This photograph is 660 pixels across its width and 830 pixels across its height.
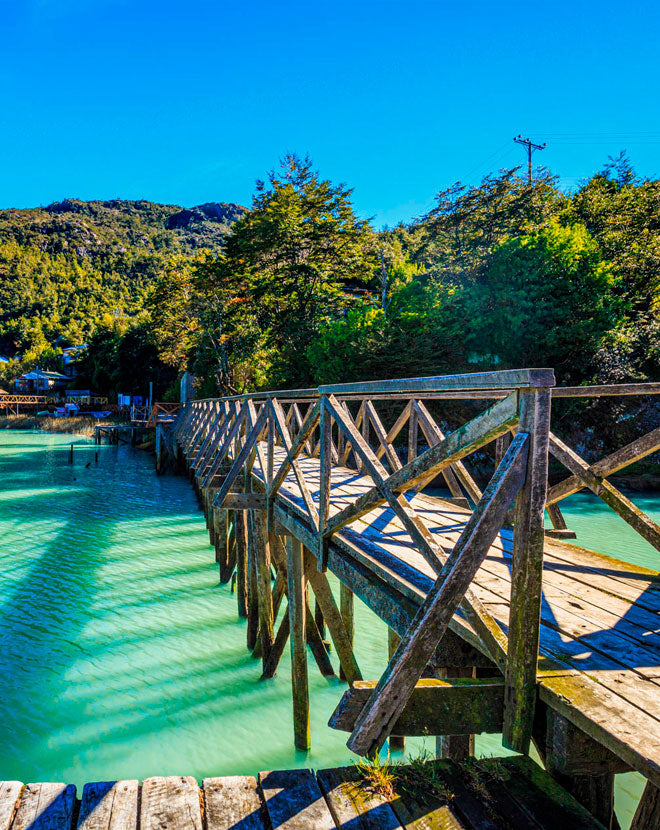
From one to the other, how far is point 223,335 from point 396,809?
26.4m

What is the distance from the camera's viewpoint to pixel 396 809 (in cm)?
171

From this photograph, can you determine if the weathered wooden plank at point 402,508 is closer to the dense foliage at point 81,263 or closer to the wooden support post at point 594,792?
the wooden support post at point 594,792

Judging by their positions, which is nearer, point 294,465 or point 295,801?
point 295,801

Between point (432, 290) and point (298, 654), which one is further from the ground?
point (432, 290)

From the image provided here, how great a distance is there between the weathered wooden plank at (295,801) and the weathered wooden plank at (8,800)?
875 millimetres

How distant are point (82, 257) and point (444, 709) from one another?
5867 inches

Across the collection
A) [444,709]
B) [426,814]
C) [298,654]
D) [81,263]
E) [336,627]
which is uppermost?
[81,263]

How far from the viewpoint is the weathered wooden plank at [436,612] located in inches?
65.2

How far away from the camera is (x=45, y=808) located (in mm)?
1812

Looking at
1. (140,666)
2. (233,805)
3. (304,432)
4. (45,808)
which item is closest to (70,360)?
(140,666)

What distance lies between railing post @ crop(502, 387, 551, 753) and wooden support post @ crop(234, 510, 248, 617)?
6198 mm

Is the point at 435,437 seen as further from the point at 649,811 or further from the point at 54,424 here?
the point at 54,424

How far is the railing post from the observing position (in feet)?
5.46

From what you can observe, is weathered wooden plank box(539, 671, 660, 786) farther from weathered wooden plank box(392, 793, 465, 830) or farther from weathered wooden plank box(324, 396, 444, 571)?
weathered wooden plank box(324, 396, 444, 571)
